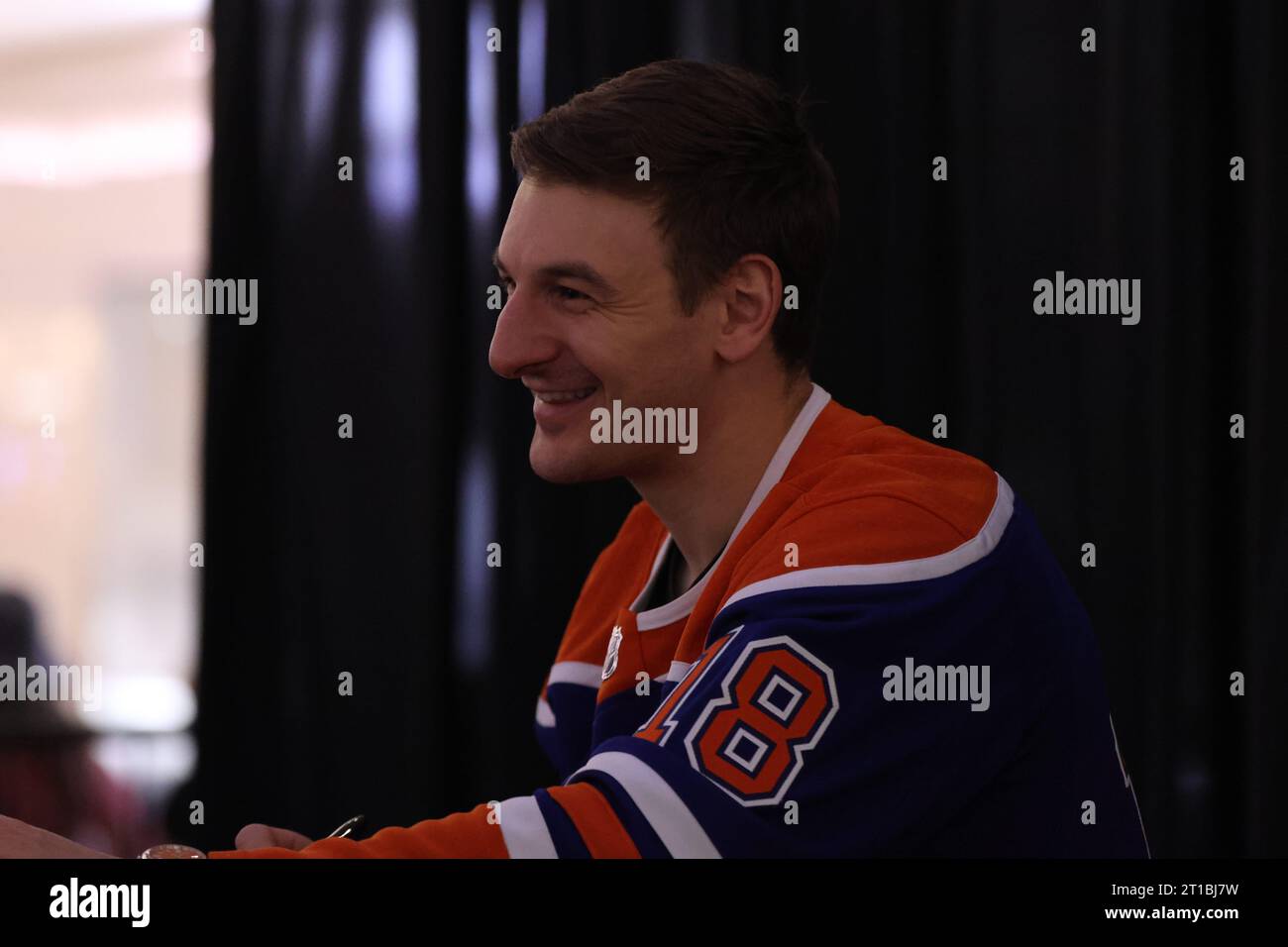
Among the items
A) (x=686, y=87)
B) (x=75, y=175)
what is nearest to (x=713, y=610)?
(x=686, y=87)

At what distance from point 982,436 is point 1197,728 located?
0.47 metres

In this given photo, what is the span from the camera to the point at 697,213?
0.98 metres

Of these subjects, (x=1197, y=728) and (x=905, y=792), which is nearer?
(x=905, y=792)

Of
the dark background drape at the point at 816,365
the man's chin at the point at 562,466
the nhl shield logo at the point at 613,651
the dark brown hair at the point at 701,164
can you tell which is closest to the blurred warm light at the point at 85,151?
the dark background drape at the point at 816,365

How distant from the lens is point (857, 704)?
0.74m

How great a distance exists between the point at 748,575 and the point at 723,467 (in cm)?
17

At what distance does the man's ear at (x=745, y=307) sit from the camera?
100 centimetres

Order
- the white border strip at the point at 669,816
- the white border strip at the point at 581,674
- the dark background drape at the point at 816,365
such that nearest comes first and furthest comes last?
the white border strip at the point at 669,816 < the white border strip at the point at 581,674 < the dark background drape at the point at 816,365

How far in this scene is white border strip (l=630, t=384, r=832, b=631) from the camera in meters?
0.95

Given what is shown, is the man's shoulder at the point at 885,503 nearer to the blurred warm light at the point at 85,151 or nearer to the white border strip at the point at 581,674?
the white border strip at the point at 581,674

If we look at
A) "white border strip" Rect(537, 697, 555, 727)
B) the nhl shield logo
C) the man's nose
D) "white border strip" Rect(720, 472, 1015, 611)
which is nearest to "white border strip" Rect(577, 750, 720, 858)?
"white border strip" Rect(720, 472, 1015, 611)
